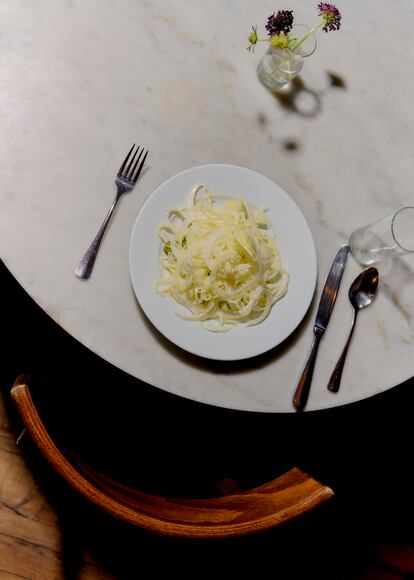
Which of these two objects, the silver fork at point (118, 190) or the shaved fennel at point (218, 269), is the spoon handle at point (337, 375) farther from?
the silver fork at point (118, 190)

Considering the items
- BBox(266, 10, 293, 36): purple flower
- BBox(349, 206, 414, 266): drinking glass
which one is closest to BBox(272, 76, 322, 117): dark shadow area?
BBox(266, 10, 293, 36): purple flower

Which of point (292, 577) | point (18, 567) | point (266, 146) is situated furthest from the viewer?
point (292, 577)

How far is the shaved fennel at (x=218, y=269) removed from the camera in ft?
3.19

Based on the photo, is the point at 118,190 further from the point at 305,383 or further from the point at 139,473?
the point at 139,473

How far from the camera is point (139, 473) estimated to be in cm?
147

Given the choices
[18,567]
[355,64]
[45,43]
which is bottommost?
[18,567]

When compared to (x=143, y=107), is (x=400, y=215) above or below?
above

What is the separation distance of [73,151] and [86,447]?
2.67 ft

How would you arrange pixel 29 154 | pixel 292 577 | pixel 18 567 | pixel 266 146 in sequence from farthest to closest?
1. pixel 292 577
2. pixel 18 567
3. pixel 266 146
4. pixel 29 154

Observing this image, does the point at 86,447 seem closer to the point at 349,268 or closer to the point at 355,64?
the point at 349,268

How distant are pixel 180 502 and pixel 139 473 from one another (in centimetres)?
68

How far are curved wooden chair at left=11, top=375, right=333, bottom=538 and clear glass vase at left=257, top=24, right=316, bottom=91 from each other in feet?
2.68

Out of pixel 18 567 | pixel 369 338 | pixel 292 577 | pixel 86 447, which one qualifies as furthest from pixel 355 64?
pixel 18 567

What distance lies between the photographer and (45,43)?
1.09m
